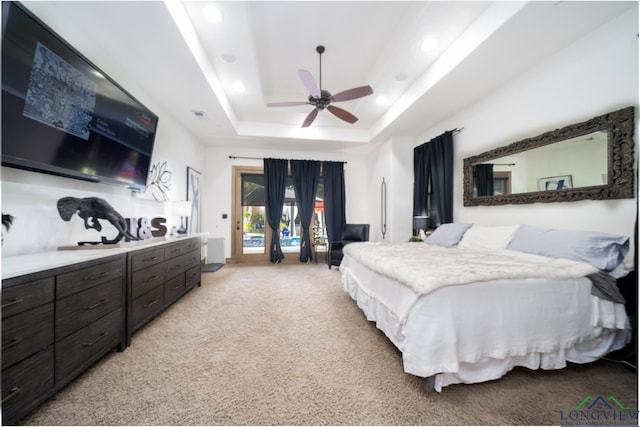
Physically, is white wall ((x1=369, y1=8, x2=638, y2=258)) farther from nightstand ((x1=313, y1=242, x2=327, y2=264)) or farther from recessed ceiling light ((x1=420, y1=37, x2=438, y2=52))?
nightstand ((x1=313, y1=242, x2=327, y2=264))

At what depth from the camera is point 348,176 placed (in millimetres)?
5766

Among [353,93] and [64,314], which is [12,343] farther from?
[353,93]

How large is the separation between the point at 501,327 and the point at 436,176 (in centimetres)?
299

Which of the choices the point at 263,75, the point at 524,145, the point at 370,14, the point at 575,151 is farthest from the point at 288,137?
the point at 575,151

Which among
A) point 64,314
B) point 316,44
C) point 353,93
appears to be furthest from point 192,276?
point 316,44

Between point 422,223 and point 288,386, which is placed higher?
point 422,223

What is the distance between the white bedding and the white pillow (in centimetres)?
92

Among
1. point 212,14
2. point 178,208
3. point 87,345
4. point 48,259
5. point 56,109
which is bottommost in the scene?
point 87,345

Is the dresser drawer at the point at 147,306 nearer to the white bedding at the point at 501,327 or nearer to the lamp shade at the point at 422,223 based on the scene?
the white bedding at the point at 501,327

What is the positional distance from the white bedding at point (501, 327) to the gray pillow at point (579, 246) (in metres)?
0.26

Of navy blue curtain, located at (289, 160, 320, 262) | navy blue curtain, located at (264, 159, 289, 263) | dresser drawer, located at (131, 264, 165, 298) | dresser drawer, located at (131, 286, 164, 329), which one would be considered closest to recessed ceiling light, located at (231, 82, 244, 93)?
navy blue curtain, located at (264, 159, 289, 263)

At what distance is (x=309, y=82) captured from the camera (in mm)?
2406

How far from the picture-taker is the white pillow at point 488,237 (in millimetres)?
2464

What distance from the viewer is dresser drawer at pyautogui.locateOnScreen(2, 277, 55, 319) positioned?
3.37ft
